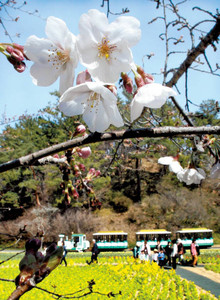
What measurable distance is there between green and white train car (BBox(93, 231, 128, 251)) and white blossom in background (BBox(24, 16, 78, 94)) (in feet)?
63.6

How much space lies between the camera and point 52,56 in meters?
0.70

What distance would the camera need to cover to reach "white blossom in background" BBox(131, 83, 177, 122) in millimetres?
635

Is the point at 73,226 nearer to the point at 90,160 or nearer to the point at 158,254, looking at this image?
the point at 90,160

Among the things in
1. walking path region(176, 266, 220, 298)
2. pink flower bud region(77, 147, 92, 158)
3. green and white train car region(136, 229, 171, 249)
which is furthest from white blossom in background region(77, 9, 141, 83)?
green and white train car region(136, 229, 171, 249)

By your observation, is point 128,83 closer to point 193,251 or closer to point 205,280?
point 205,280

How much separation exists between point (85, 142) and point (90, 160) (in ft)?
64.0

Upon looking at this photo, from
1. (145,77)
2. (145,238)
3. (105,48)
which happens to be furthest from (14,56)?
(145,238)

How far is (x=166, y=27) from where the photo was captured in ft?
6.66

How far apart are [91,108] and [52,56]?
17 centimetres

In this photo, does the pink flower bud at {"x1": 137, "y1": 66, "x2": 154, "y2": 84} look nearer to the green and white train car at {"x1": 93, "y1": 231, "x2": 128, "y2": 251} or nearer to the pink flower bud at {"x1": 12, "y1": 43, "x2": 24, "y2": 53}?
the pink flower bud at {"x1": 12, "y1": 43, "x2": 24, "y2": 53}

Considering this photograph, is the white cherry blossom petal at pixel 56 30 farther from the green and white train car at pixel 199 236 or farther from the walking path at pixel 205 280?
the green and white train car at pixel 199 236

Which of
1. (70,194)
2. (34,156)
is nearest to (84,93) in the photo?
(34,156)

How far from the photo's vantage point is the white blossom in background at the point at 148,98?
0.63m

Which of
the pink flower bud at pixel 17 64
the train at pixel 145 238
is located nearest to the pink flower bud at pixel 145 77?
the pink flower bud at pixel 17 64
